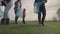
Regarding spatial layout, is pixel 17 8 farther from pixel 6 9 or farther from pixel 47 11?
pixel 47 11

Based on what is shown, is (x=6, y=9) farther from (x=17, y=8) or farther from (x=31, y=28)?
(x=31, y=28)

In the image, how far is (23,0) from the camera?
1.84 meters

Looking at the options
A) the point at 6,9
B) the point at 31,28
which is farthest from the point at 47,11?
the point at 6,9

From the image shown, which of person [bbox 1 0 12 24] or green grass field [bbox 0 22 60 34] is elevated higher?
A: person [bbox 1 0 12 24]

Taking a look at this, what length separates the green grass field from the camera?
176 centimetres

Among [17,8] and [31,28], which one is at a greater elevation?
[17,8]

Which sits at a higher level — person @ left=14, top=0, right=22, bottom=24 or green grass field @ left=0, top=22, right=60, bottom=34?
person @ left=14, top=0, right=22, bottom=24

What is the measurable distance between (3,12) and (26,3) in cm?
25

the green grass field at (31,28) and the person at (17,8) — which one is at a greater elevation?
the person at (17,8)

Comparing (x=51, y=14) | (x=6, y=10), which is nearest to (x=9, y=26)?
(x=6, y=10)

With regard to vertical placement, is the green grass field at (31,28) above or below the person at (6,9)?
below

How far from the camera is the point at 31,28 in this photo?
1.80 metres

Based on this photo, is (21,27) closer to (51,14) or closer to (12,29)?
(12,29)

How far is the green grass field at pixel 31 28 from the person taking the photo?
176 centimetres
